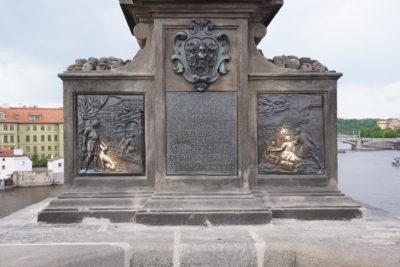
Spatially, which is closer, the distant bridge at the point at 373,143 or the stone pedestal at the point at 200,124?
the stone pedestal at the point at 200,124

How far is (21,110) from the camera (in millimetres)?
73500

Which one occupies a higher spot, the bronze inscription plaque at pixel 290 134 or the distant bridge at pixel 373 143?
the bronze inscription plaque at pixel 290 134

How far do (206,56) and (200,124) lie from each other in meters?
0.95

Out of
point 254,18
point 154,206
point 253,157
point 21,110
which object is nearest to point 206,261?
point 154,206

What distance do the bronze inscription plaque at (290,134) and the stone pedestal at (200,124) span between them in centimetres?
1

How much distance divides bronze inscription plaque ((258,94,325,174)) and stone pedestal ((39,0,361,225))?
15 mm

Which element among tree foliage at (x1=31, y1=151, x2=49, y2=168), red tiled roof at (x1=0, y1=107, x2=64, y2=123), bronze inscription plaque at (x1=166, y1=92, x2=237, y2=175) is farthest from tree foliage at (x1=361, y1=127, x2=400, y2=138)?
bronze inscription plaque at (x1=166, y1=92, x2=237, y2=175)

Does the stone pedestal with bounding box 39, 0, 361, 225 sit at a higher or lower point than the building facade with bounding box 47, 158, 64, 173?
higher

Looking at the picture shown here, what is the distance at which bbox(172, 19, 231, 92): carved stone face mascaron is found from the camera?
229 inches

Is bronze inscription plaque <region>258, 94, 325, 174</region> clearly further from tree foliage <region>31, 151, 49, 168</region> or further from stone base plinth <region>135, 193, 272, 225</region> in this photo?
tree foliage <region>31, 151, 49, 168</region>

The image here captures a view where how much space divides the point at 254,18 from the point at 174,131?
6.62 ft

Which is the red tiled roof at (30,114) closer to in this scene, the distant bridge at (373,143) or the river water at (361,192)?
the river water at (361,192)

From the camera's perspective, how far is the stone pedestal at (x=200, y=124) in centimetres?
577

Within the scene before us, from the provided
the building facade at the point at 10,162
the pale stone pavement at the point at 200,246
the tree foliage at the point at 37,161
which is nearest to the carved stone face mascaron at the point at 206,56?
the pale stone pavement at the point at 200,246
